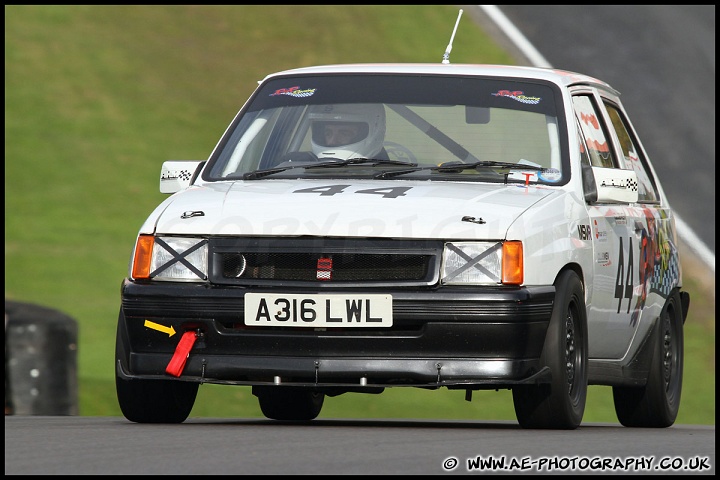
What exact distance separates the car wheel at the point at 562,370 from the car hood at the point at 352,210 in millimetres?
494

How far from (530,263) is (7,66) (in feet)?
84.2

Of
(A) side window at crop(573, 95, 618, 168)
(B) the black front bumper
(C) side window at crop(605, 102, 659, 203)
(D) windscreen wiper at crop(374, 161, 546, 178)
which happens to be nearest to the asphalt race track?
(B) the black front bumper

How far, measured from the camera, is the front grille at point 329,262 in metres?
8.02

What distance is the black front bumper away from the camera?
7.98 metres

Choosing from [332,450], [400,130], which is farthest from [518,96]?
[332,450]

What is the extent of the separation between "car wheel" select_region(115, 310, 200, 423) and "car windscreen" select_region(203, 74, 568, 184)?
3.94 feet

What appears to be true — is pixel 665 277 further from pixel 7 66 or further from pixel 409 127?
pixel 7 66

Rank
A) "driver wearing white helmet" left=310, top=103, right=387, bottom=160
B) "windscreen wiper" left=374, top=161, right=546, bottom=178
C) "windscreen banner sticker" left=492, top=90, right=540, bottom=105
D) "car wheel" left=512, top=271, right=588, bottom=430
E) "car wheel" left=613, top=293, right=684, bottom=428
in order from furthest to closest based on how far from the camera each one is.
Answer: "car wheel" left=613, top=293, right=684, bottom=428 → "windscreen banner sticker" left=492, top=90, right=540, bottom=105 → "driver wearing white helmet" left=310, top=103, right=387, bottom=160 → "windscreen wiper" left=374, top=161, right=546, bottom=178 → "car wheel" left=512, top=271, right=588, bottom=430

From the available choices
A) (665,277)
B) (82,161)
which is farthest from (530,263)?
(82,161)

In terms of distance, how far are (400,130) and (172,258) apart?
175 centimetres

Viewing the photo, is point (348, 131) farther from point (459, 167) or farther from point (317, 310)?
point (317, 310)

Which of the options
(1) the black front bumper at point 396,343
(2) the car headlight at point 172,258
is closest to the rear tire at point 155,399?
(1) the black front bumper at point 396,343

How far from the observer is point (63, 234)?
24875mm

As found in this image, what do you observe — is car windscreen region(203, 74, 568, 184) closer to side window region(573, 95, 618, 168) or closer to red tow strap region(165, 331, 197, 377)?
side window region(573, 95, 618, 168)
